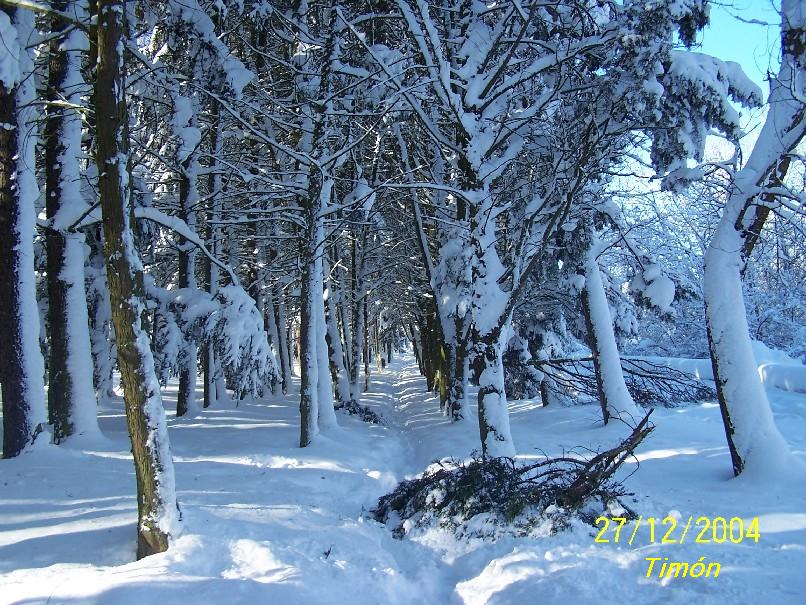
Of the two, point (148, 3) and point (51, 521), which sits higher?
point (148, 3)

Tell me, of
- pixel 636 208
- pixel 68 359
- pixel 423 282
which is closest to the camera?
pixel 68 359

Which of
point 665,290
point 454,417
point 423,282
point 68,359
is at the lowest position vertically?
point 454,417

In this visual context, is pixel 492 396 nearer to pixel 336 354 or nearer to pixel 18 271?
pixel 18 271

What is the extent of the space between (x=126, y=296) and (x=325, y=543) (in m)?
2.98

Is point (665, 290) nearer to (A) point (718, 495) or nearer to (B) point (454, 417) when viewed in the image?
(A) point (718, 495)

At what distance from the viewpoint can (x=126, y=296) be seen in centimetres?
454

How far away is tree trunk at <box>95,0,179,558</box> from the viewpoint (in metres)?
4.52

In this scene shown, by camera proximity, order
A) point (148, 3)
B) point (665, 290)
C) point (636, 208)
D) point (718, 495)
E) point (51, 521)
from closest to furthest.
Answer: point (51, 521), point (718, 495), point (148, 3), point (665, 290), point (636, 208)

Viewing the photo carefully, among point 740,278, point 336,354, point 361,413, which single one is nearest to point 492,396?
point 740,278

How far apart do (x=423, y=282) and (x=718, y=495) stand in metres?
13.1

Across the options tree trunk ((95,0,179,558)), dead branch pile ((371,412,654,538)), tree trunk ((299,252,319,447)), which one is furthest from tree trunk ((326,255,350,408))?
tree trunk ((95,0,179,558))

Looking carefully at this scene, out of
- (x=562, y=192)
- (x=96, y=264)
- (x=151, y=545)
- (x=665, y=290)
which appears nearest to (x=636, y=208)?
(x=665, y=290)

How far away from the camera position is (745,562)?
425cm

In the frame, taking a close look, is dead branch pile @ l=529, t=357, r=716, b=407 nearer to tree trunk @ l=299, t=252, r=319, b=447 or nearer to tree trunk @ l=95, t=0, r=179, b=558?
tree trunk @ l=299, t=252, r=319, b=447
